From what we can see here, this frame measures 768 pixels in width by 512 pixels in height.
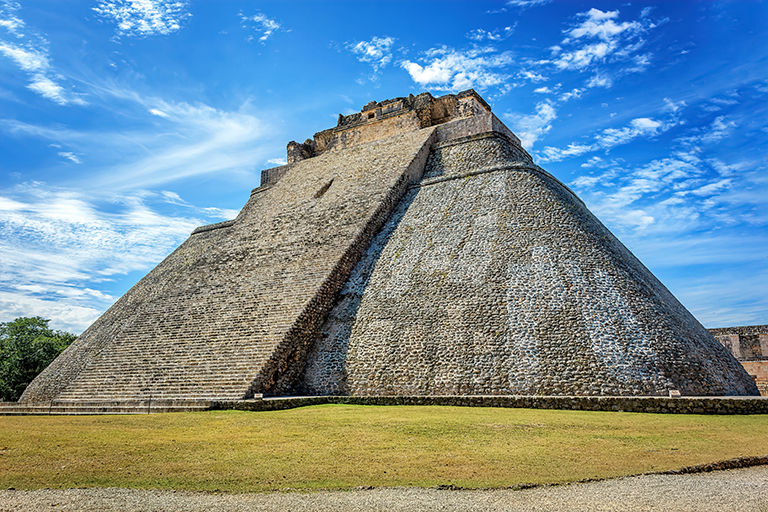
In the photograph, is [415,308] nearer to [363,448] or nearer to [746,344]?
[363,448]

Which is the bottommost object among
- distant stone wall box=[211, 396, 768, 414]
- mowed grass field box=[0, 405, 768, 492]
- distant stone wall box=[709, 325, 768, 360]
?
mowed grass field box=[0, 405, 768, 492]

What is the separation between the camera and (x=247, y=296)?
535 inches

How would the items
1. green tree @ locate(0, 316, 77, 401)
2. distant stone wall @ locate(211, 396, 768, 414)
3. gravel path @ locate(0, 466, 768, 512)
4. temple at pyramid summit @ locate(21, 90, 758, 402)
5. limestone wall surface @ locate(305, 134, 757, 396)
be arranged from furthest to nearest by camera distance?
1. green tree @ locate(0, 316, 77, 401)
2. temple at pyramid summit @ locate(21, 90, 758, 402)
3. limestone wall surface @ locate(305, 134, 757, 396)
4. distant stone wall @ locate(211, 396, 768, 414)
5. gravel path @ locate(0, 466, 768, 512)

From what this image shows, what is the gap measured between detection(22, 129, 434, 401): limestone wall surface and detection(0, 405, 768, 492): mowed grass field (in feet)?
8.66

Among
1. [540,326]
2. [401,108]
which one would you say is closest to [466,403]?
[540,326]

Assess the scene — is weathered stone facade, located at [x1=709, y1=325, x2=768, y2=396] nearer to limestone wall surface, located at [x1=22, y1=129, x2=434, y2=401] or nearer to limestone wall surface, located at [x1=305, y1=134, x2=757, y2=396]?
limestone wall surface, located at [x1=305, y1=134, x2=757, y2=396]

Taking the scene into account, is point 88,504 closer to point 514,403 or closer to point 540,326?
point 514,403

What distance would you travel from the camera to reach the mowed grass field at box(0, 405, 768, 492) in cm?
516

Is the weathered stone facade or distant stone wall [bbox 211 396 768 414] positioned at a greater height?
the weathered stone facade

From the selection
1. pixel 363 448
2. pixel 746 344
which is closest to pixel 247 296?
pixel 363 448

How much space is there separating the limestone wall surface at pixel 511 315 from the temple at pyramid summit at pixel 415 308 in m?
0.03

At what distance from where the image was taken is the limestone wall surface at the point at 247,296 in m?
11.4

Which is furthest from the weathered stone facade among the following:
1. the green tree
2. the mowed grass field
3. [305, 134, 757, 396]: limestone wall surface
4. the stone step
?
the green tree

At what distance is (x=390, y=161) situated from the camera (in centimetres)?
1764
